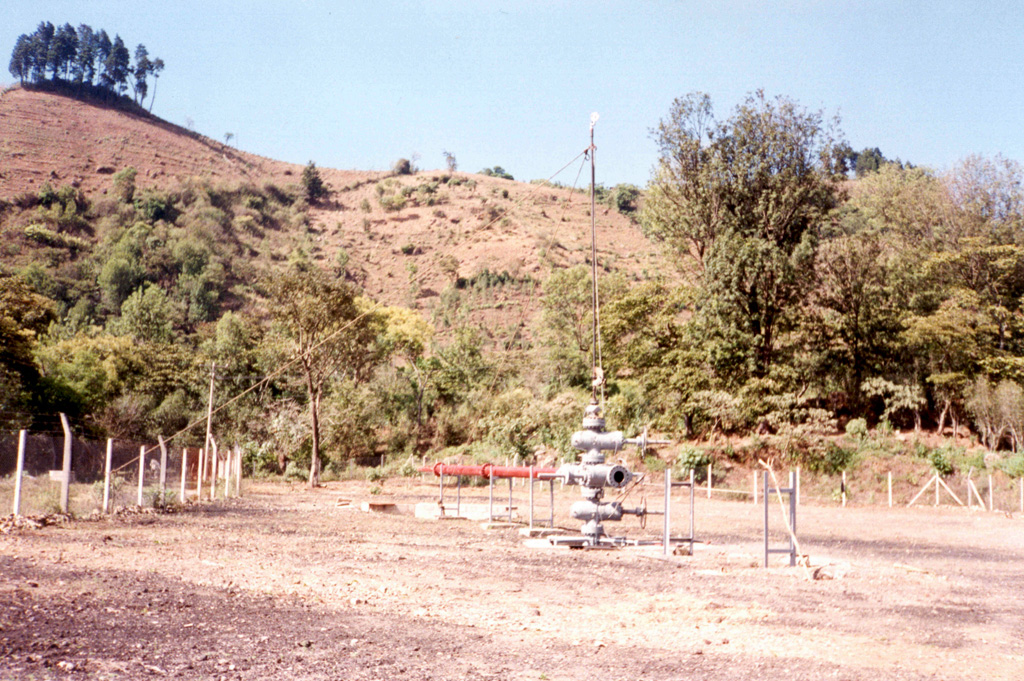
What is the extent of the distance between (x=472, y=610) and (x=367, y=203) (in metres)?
153

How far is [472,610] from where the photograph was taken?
9.92m

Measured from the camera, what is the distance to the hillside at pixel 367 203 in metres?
116

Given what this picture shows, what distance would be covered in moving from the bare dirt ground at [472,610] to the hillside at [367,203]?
8713cm

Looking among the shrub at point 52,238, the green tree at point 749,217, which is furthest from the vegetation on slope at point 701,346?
the shrub at point 52,238

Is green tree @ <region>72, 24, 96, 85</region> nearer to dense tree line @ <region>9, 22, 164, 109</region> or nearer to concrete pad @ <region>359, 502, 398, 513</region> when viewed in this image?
dense tree line @ <region>9, 22, 164, 109</region>

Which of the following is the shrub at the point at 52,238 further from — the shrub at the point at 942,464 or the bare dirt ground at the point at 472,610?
the bare dirt ground at the point at 472,610

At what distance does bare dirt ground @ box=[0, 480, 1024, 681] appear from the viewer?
7109 millimetres

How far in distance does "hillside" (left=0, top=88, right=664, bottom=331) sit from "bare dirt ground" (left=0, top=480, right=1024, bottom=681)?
3430 inches

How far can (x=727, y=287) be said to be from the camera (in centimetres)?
4788

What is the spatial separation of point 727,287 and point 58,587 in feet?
137

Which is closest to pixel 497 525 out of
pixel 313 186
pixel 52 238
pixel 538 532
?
pixel 538 532

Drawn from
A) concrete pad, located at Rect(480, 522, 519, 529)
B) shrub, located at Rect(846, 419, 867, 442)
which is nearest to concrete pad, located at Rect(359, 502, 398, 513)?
concrete pad, located at Rect(480, 522, 519, 529)

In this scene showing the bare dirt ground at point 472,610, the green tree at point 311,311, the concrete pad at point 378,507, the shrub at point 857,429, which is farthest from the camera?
the green tree at point 311,311

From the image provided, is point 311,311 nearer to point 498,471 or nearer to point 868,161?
point 498,471
